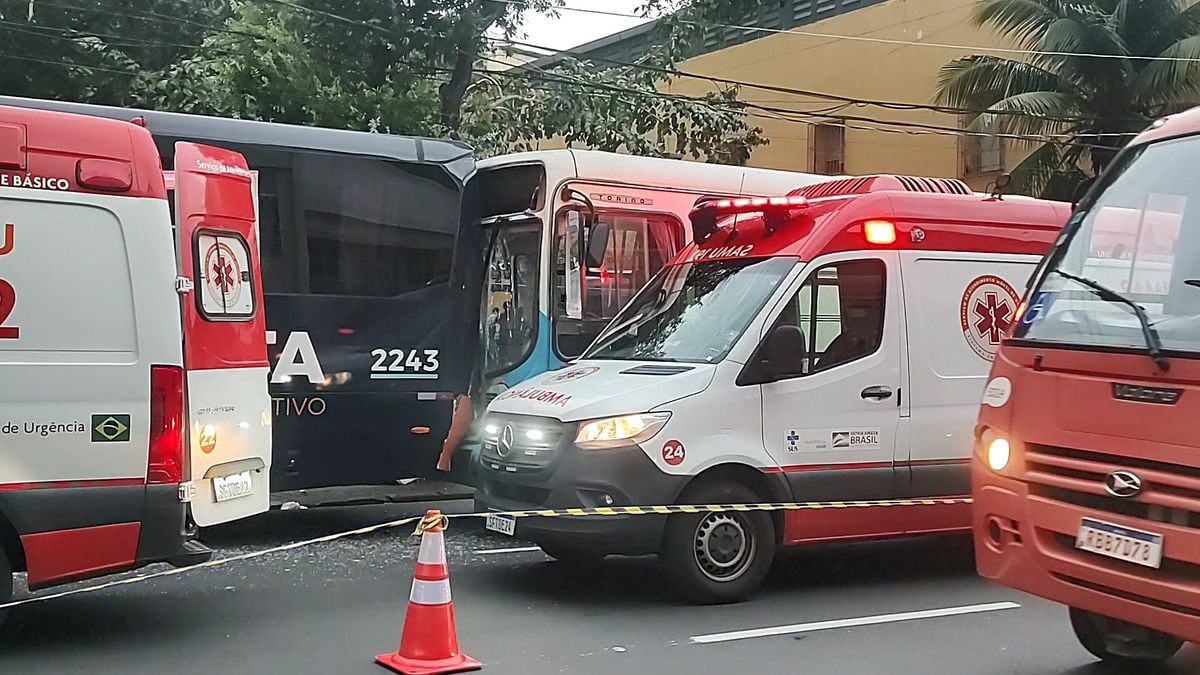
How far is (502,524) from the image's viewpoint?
774 cm

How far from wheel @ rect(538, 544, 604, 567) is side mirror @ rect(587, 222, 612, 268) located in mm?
2635

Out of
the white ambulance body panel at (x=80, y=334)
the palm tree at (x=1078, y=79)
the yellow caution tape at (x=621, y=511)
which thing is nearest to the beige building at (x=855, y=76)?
the palm tree at (x=1078, y=79)

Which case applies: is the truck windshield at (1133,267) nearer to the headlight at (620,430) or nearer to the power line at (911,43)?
the headlight at (620,430)

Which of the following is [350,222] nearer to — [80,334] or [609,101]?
[80,334]

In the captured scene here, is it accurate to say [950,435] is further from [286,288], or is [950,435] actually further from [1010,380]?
[286,288]

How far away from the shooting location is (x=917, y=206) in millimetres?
8406

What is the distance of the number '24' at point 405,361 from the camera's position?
1001 cm

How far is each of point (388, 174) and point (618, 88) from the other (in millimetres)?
9164

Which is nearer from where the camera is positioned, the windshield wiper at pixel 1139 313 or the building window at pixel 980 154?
the windshield wiper at pixel 1139 313

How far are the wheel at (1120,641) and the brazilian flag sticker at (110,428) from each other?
4.83m

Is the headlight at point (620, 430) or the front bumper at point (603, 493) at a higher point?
the headlight at point (620, 430)

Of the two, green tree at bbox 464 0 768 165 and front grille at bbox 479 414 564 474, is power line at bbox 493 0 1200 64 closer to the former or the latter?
green tree at bbox 464 0 768 165

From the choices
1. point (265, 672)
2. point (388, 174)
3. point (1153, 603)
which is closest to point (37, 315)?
point (265, 672)

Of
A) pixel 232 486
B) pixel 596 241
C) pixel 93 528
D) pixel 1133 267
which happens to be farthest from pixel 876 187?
pixel 93 528
